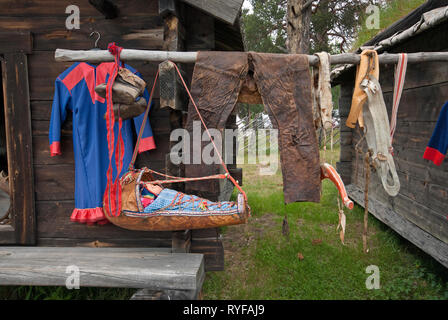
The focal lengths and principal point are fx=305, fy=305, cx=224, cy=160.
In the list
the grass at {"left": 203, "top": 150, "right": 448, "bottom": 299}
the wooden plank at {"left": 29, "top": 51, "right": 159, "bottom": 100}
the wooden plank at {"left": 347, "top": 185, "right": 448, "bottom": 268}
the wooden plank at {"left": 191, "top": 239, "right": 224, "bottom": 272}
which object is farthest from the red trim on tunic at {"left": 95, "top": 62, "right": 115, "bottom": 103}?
the wooden plank at {"left": 347, "top": 185, "right": 448, "bottom": 268}

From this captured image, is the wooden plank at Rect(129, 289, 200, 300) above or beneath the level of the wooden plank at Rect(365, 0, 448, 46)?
beneath

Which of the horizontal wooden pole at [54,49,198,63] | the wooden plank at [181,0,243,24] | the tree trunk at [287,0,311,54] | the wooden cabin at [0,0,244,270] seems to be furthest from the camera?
the tree trunk at [287,0,311,54]

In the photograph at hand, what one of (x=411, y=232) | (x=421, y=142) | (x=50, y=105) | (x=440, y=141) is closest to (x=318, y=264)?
(x=411, y=232)

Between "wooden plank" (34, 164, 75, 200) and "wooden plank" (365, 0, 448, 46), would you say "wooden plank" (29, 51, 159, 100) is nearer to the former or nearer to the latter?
"wooden plank" (34, 164, 75, 200)

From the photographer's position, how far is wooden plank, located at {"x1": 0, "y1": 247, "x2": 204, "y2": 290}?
226 cm

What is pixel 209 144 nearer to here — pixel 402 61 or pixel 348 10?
pixel 402 61

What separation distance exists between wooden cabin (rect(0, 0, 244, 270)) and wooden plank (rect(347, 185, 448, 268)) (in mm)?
2191

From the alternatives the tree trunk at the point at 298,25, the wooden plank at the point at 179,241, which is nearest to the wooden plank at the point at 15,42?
the wooden plank at the point at 179,241

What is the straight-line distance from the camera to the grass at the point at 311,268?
3.17 metres

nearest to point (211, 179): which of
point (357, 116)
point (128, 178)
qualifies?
point (128, 178)

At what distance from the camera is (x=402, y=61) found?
226cm

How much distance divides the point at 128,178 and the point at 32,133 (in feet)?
4.51

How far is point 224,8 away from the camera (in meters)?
2.37

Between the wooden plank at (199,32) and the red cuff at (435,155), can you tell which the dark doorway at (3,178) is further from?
the red cuff at (435,155)
